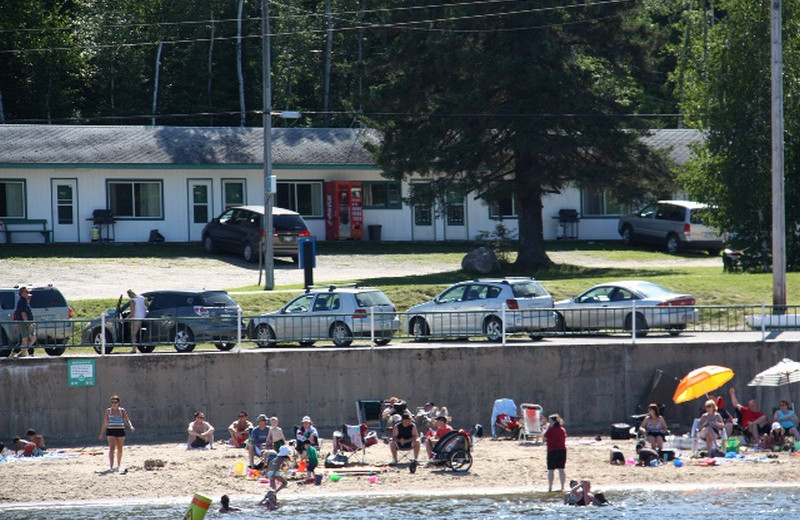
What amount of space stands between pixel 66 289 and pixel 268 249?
20.0 feet

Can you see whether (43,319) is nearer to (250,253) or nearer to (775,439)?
(250,253)

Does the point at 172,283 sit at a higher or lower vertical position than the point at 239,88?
lower

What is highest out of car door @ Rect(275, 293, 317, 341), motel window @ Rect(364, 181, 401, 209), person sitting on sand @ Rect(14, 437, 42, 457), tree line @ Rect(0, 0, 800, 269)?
tree line @ Rect(0, 0, 800, 269)

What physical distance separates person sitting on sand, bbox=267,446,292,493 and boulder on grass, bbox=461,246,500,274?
1741 centimetres

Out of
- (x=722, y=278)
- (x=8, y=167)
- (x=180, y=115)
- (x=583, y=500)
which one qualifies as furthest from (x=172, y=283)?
(x=180, y=115)

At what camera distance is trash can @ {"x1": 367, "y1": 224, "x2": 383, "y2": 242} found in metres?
49.6

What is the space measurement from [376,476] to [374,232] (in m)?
26.6

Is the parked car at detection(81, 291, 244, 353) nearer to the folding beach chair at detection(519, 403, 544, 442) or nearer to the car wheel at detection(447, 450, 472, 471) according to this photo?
the car wheel at detection(447, 450, 472, 471)

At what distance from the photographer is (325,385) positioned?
27.2 metres

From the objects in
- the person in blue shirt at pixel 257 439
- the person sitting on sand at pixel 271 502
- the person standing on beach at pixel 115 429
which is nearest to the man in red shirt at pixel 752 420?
the person in blue shirt at pixel 257 439

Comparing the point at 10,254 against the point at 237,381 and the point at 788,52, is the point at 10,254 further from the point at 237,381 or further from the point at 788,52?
the point at 788,52

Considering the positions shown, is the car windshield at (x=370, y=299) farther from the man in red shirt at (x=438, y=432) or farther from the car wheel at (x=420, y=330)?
the man in red shirt at (x=438, y=432)

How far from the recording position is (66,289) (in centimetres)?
3706

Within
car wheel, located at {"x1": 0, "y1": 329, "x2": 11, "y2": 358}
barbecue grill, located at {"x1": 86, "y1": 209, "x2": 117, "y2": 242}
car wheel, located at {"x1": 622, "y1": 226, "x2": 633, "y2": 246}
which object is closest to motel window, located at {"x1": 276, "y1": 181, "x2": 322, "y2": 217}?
barbecue grill, located at {"x1": 86, "y1": 209, "x2": 117, "y2": 242}
